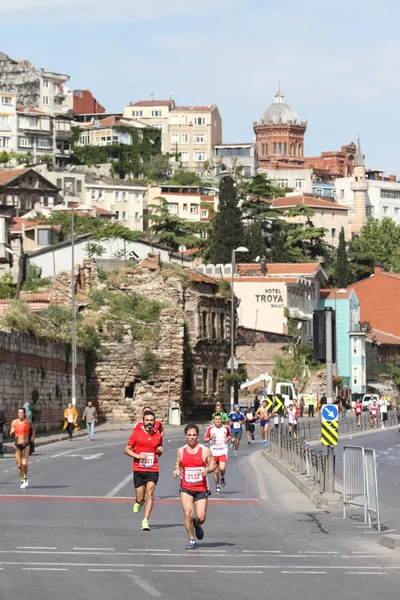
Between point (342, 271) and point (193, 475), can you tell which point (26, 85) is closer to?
point (342, 271)

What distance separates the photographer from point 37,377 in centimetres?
5594

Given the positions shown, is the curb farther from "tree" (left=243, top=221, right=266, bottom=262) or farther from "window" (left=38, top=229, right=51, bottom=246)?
"tree" (left=243, top=221, right=266, bottom=262)

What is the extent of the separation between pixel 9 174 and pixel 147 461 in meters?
139

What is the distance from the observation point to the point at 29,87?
199500mm

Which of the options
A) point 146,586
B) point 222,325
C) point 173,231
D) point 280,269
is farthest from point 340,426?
point 173,231

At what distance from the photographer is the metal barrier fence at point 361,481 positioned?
20.5 metres

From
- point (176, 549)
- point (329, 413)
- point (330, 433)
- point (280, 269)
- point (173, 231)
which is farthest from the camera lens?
point (173, 231)

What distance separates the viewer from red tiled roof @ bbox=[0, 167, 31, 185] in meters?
154

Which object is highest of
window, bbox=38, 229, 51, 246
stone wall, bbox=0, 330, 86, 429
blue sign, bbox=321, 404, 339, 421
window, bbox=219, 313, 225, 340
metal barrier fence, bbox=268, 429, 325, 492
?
window, bbox=38, 229, 51, 246

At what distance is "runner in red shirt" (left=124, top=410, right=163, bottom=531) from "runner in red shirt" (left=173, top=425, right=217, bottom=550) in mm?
1959

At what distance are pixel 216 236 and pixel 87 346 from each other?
62595 millimetres

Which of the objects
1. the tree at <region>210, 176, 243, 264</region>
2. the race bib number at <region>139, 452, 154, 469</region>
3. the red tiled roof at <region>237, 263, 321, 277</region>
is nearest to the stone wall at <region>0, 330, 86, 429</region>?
the race bib number at <region>139, 452, 154, 469</region>

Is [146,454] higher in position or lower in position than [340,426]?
higher

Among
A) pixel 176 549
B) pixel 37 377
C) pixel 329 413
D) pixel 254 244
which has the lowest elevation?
pixel 176 549
